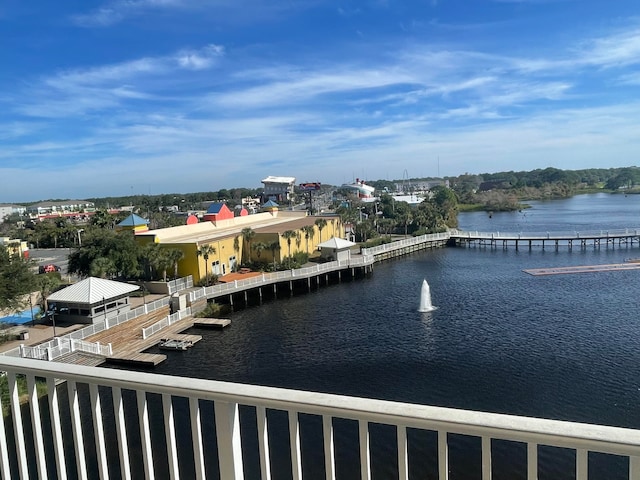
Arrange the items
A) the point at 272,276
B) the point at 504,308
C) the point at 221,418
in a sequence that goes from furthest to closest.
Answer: the point at 272,276 → the point at 504,308 → the point at 221,418

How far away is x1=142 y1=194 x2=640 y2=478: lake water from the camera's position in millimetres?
14094

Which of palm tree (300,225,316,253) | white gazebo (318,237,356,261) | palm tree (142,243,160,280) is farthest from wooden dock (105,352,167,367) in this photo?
palm tree (300,225,316,253)

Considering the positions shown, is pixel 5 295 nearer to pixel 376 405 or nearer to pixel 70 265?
pixel 70 265

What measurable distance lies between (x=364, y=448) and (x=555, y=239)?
4676 cm

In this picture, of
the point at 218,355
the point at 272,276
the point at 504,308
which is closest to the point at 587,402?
the point at 504,308

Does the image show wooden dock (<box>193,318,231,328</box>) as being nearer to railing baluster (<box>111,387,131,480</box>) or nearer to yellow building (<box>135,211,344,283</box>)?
yellow building (<box>135,211,344,283</box>)

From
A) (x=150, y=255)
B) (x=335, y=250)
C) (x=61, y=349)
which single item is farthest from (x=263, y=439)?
(x=335, y=250)

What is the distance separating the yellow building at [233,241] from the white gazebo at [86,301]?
737 centimetres

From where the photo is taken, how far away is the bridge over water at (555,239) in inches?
1725

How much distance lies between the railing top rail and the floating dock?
33.8 m

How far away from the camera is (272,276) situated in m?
28.5

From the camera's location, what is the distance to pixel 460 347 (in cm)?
1814

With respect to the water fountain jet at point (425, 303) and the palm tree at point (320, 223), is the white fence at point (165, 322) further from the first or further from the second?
the palm tree at point (320, 223)

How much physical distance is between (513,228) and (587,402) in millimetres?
51327
